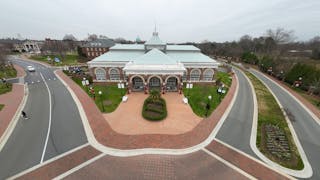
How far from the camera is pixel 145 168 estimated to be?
501 inches

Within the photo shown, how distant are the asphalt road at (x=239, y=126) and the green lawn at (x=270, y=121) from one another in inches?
50.6

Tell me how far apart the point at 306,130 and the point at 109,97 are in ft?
104

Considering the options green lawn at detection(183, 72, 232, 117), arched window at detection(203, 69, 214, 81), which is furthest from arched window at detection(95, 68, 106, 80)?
arched window at detection(203, 69, 214, 81)

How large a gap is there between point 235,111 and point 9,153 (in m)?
29.5

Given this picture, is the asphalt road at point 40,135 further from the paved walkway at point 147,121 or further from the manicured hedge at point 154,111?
the manicured hedge at point 154,111

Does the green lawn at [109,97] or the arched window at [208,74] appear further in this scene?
the arched window at [208,74]

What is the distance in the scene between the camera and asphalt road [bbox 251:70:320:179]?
14422mm

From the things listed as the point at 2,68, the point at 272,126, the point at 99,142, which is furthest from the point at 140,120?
the point at 2,68

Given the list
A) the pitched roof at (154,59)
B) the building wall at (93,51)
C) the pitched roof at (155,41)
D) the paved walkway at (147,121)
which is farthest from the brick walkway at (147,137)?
the building wall at (93,51)

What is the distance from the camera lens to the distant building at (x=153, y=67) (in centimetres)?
2891

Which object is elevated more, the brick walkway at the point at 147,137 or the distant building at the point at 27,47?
the distant building at the point at 27,47

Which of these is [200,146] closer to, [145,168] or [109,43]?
[145,168]

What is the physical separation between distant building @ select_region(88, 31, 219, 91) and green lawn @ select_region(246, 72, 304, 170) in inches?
478

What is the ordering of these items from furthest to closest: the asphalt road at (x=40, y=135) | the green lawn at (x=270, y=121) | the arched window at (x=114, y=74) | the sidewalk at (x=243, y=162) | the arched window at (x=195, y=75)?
1. the arched window at (x=195, y=75)
2. the arched window at (x=114, y=74)
3. the green lawn at (x=270, y=121)
4. the asphalt road at (x=40, y=135)
5. the sidewalk at (x=243, y=162)
